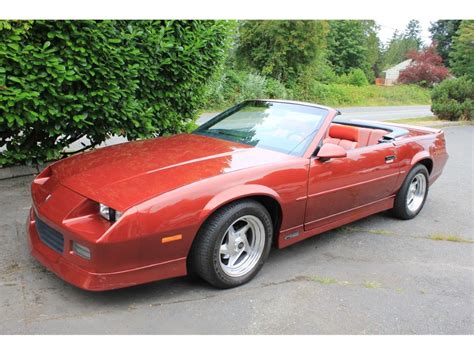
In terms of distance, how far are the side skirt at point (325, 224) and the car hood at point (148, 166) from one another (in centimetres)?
64

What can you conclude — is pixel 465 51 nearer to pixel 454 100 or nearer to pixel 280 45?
pixel 454 100

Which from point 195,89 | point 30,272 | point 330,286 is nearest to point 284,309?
point 330,286

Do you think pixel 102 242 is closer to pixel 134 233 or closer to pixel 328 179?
pixel 134 233

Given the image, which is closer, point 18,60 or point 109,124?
point 18,60

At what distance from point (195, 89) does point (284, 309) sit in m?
4.24

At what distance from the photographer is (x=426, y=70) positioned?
135ft

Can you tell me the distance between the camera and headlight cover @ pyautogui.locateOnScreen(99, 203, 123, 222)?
8.98 ft

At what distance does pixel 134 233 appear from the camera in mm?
2709

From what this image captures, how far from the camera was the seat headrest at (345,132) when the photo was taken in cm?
504

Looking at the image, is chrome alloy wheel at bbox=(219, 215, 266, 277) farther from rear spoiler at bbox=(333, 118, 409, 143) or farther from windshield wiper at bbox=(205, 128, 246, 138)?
rear spoiler at bbox=(333, 118, 409, 143)

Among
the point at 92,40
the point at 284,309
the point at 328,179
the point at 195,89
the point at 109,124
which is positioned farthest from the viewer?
the point at 195,89

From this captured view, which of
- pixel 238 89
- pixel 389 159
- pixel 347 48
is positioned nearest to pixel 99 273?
pixel 389 159

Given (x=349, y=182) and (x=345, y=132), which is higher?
(x=345, y=132)

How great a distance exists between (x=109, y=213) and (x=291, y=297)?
1.44 m
